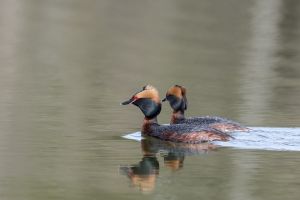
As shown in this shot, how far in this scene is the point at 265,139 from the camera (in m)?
19.1

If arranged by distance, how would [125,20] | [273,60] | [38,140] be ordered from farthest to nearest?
[125,20]
[273,60]
[38,140]

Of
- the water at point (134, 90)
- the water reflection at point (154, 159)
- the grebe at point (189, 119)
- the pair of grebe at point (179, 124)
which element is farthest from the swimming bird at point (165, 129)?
the grebe at point (189, 119)

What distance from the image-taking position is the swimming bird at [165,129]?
19078 mm

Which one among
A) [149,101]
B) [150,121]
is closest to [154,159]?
[150,121]

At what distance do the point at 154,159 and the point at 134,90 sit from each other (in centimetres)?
739

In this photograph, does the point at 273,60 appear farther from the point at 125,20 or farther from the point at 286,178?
the point at 286,178

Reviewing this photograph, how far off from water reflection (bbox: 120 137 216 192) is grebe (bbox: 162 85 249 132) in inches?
33.4

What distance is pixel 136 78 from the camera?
90.7 feet

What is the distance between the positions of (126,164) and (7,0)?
29.4 meters

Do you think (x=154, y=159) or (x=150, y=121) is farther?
(x=150, y=121)

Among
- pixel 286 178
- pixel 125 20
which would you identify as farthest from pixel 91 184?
pixel 125 20

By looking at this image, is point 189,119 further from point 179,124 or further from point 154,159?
point 154,159

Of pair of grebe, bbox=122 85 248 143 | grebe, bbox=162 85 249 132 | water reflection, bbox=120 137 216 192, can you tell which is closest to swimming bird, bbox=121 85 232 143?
pair of grebe, bbox=122 85 248 143

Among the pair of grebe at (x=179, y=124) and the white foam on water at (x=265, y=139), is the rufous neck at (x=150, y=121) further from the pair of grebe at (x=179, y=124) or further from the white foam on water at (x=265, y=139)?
the white foam on water at (x=265, y=139)
